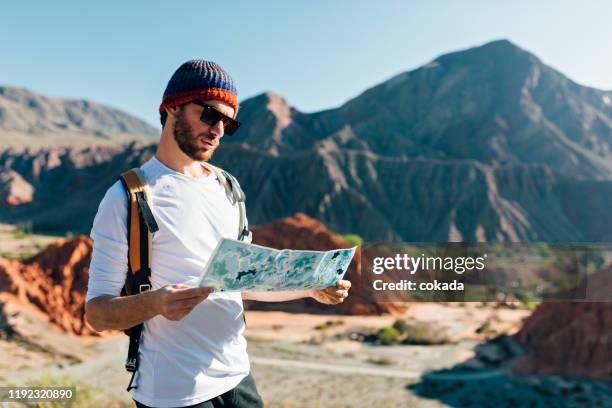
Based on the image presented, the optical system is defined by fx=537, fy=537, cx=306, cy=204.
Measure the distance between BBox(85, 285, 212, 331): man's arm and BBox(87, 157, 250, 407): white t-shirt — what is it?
7cm

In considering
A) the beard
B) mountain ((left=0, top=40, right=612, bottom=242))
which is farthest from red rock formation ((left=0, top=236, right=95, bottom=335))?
mountain ((left=0, top=40, right=612, bottom=242))

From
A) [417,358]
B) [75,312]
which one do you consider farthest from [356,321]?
[75,312]

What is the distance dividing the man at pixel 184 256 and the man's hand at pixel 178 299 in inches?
7.9

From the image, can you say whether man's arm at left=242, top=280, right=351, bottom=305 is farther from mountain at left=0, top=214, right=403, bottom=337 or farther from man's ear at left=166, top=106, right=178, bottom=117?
mountain at left=0, top=214, right=403, bottom=337

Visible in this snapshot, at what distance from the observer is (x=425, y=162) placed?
249ft

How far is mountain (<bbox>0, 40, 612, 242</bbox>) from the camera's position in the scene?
6769cm

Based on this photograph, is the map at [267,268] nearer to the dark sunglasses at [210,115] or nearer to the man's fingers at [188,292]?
the man's fingers at [188,292]

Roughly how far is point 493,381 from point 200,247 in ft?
51.6

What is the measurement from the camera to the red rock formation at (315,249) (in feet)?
91.7

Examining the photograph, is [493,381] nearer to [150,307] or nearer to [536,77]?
[150,307]

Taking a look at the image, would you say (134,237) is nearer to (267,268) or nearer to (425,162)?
(267,268)

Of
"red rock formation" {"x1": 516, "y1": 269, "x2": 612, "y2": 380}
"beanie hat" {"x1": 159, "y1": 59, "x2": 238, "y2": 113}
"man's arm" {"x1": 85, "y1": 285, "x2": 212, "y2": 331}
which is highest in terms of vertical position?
"beanie hat" {"x1": 159, "y1": 59, "x2": 238, "y2": 113}

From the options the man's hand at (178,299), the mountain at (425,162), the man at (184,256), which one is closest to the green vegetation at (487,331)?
the man at (184,256)

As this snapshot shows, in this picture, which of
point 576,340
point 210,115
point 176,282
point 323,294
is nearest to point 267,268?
point 176,282
